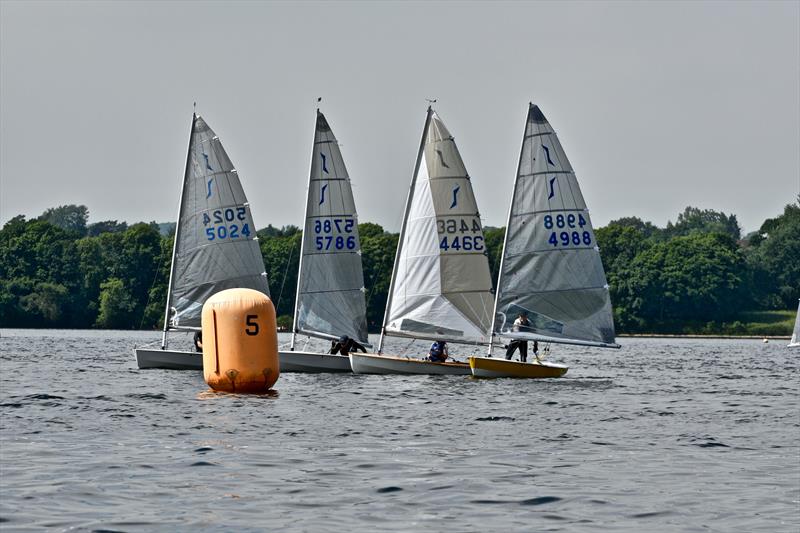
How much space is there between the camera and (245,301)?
37844 millimetres

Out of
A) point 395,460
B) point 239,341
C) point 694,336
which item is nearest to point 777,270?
point 694,336

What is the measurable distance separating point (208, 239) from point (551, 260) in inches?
588

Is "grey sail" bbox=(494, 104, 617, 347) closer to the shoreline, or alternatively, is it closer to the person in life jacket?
the person in life jacket

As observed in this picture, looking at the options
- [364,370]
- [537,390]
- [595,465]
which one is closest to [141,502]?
[595,465]

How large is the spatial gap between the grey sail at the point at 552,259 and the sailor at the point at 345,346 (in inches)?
241

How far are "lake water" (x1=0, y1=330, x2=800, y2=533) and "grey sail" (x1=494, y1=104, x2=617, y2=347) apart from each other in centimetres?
677

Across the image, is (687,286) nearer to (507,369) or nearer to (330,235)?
Answer: (330,235)

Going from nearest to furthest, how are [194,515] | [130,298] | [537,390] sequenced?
[194,515], [537,390], [130,298]

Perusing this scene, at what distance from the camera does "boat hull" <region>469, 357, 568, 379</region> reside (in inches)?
1852

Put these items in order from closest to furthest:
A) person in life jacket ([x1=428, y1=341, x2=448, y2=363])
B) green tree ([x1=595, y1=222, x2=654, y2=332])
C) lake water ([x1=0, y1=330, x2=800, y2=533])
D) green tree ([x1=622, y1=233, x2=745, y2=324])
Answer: lake water ([x1=0, y1=330, x2=800, y2=533]) → person in life jacket ([x1=428, y1=341, x2=448, y2=363]) → green tree ([x1=595, y1=222, x2=654, y2=332]) → green tree ([x1=622, y1=233, x2=745, y2=324])

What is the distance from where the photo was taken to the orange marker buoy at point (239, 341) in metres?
37.8

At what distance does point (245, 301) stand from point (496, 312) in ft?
48.0

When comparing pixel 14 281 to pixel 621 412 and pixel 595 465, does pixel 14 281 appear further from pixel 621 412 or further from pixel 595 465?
pixel 595 465

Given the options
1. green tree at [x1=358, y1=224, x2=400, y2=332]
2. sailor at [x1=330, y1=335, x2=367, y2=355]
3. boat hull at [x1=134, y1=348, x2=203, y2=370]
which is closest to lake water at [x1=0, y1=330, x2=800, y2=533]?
boat hull at [x1=134, y1=348, x2=203, y2=370]
